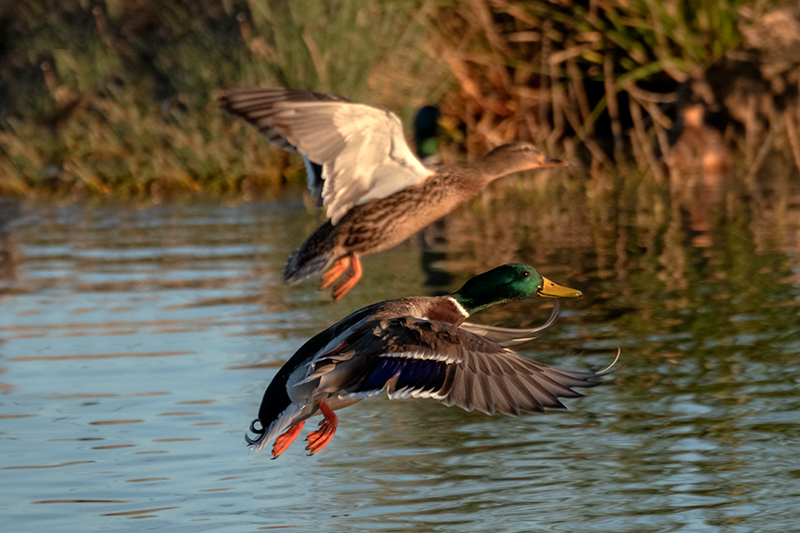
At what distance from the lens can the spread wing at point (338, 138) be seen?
6027 millimetres

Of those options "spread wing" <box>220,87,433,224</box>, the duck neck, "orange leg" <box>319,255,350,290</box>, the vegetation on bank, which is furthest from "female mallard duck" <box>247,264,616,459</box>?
the vegetation on bank

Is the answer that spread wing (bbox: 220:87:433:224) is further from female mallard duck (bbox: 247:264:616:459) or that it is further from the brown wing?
the brown wing

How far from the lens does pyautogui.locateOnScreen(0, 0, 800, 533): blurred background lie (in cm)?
427

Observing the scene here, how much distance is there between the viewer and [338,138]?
6.31 m

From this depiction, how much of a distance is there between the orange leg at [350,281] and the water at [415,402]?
31 centimetres

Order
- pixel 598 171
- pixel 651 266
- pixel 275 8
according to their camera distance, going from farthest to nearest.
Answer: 1. pixel 275 8
2. pixel 598 171
3. pixel 651 266

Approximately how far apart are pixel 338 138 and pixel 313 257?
2.78ft

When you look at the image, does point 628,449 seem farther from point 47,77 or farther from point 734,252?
point 47,77

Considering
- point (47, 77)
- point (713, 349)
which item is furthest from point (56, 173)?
point (713, 349)

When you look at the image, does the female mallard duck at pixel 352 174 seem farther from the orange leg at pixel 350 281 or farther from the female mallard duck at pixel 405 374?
the female mallard duck at pixel 405 374

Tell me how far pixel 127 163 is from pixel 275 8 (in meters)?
2.43

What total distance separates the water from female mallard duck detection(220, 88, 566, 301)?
50cm

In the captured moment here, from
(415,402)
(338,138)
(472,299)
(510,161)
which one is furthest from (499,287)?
(510,161)

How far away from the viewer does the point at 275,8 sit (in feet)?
46.1
